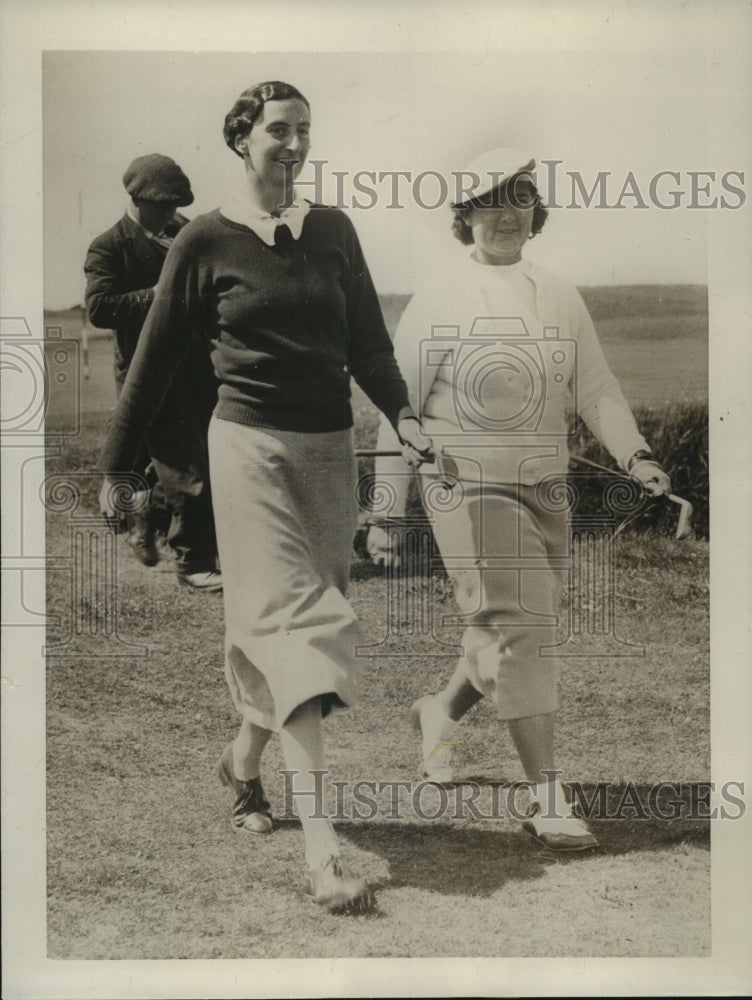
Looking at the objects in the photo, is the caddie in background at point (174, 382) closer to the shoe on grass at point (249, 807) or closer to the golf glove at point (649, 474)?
the shoe on grass at point (249, 807)

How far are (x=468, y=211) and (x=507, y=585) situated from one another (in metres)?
1.24

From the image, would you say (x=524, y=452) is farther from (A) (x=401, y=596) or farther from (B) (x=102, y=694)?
(B) (x=102, y=694)

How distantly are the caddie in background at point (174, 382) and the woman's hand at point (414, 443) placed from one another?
63 cm

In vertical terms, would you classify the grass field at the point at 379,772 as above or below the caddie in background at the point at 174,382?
below

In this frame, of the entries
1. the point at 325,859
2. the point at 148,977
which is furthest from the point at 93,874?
the point at 325,859

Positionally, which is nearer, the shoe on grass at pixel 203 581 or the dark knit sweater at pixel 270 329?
the dark knit sweater at pixel 270 329

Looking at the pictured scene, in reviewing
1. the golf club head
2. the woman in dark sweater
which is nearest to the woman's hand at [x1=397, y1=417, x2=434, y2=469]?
the woman in dark sweater

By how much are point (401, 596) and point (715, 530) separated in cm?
107

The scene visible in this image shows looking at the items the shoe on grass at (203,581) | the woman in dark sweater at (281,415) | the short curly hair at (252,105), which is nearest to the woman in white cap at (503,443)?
the woman in dark sweater at (281,415)

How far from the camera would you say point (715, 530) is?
393 centimetres

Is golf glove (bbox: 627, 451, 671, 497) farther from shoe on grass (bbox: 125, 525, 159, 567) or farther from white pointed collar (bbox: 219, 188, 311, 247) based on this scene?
shoe on grass (bbox: 125, 525, 159, 567)

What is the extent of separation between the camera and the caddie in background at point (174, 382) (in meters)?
3.86

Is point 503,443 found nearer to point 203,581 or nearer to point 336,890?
point 203,581

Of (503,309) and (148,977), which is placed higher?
(503,309)
